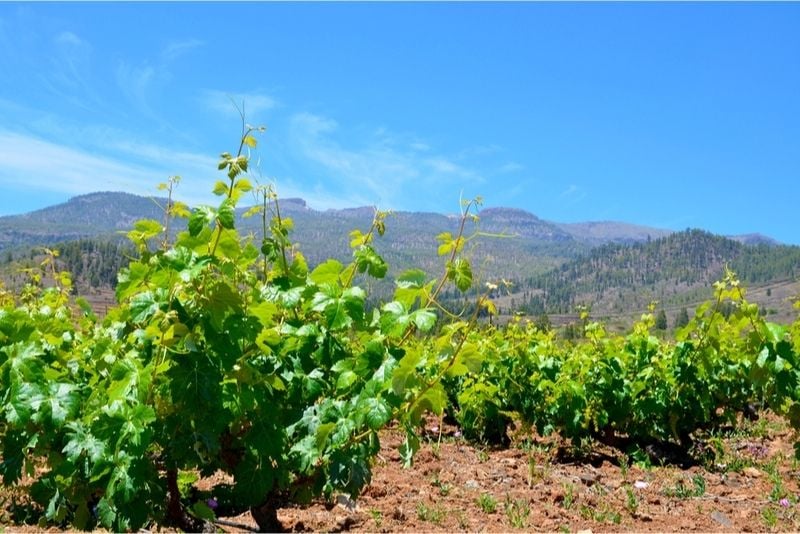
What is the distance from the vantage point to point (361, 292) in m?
2.98

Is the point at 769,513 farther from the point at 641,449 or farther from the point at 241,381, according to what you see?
the point at 241,381

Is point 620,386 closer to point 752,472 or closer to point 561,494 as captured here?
point 752,472

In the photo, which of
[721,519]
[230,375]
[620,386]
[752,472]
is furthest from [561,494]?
[230,375]

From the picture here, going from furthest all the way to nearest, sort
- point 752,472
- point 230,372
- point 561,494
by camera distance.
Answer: point 752,472 < point 561,494 < point 230,372

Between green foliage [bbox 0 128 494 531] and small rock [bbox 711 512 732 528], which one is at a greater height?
Answer: green foliage [bbox 0 128 494 531]

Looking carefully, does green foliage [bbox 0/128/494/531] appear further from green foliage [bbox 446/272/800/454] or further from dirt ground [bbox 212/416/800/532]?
green foliage [bbox 446/272/800/454]

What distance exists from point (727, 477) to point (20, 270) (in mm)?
7560

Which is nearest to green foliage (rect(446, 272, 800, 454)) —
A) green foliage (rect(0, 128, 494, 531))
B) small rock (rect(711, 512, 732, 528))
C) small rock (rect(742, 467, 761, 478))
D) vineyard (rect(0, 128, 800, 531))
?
small rock (rect(742, 467, 761, 478))

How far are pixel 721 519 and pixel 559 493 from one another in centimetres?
114

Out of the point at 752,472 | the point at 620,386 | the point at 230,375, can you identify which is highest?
the point at 230,375

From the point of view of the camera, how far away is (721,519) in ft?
15.6

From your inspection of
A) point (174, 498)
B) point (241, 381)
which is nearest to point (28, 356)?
point (174, 498)

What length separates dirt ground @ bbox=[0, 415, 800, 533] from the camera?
4.37 m

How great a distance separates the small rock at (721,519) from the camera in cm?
469
